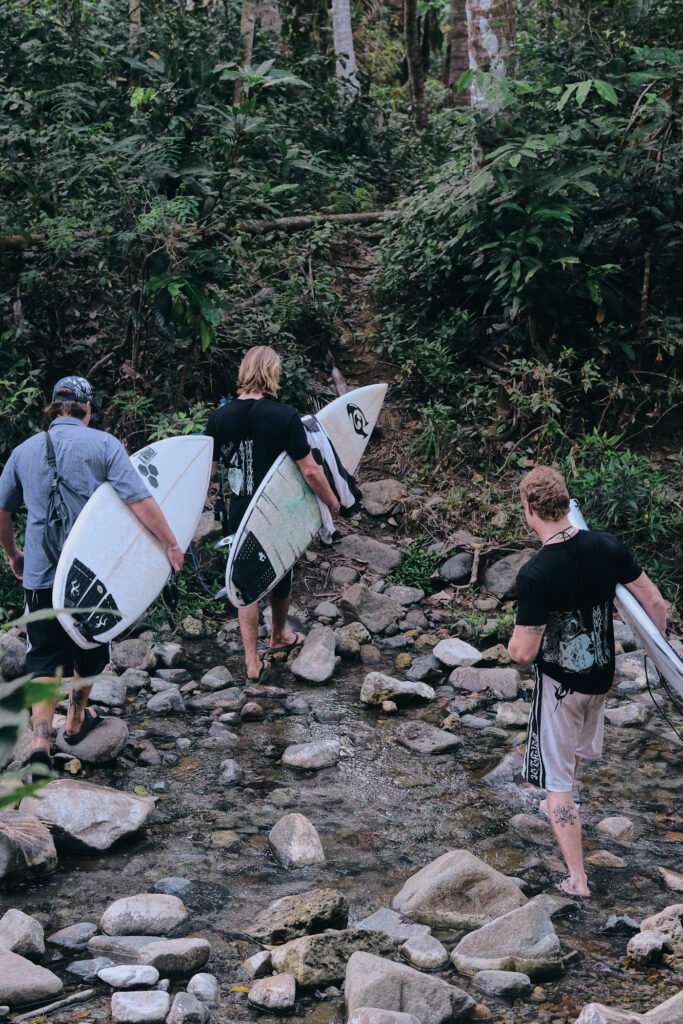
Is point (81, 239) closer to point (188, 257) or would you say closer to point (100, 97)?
point (188, 257)

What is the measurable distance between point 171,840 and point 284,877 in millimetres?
546

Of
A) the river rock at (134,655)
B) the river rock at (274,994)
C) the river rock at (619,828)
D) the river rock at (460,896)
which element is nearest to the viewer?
the river rock at (274,994)

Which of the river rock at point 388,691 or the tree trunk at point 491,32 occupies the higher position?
the tree trunk at point 491,32

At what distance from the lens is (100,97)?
30.7 feet

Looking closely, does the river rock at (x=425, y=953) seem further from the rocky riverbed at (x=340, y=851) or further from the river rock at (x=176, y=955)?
the river rock at (x=176, y=955)

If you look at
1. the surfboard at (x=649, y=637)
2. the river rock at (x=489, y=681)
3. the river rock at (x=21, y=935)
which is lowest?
the river rock at (x=489, y=681)

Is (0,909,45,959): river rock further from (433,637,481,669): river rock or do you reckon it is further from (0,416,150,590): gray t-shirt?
(433,637,481,669): river rock

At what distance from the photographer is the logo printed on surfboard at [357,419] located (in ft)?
24.4

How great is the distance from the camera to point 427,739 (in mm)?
5281

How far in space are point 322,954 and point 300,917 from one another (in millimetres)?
271

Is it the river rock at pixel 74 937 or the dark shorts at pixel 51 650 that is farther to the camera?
the dark shorts at pixel 51 650

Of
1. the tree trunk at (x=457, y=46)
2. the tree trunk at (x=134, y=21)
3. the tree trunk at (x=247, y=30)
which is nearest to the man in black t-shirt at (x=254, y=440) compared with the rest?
the tree trunk at (x=247, y=30)

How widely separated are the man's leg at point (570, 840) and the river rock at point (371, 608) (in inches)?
117

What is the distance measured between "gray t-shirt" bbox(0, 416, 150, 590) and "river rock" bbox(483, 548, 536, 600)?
10.2 ft
